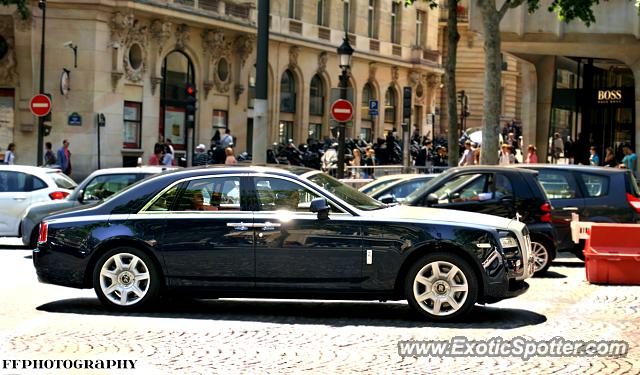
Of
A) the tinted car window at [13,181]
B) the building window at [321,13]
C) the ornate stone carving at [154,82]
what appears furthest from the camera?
the building window at [321,13]

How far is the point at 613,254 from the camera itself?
15289mm

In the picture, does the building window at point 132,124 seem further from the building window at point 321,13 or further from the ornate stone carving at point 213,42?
the building window at point 321,13

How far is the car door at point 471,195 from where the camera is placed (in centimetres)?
1625

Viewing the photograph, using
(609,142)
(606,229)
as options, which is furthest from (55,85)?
(606,229)

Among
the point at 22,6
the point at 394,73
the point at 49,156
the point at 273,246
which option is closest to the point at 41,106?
the point at 49,156

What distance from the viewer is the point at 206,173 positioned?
12.0 m

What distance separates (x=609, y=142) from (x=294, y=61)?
Result: 1841 cm

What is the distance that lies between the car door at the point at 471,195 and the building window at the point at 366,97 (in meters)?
46.4

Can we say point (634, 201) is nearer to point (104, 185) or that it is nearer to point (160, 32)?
point (104, 185)

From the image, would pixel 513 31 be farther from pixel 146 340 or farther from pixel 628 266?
pixel 146 340

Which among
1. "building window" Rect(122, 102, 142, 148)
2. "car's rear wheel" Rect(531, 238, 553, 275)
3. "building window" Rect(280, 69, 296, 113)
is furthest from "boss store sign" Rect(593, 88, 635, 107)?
"car's rear wheel" Rect(531, 238, 553, 275)

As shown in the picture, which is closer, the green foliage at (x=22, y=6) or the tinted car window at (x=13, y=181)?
the tinted car window at (x=13, y=181)

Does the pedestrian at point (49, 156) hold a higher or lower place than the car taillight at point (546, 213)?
higher

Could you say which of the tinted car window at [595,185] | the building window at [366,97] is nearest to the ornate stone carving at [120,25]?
the building window at [366,97]
